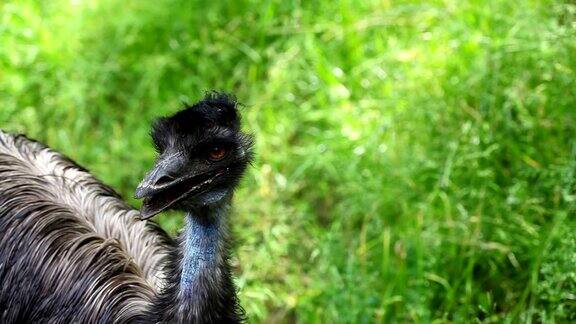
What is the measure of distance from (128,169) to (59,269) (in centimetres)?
250

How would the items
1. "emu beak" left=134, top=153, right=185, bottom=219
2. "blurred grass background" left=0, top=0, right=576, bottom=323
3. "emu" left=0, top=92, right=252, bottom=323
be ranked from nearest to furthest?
"emu beak" left=134, top=153, right=185, bottom=219
"emu" left=0, top=92, right=252, bottom=323
"blurred grass background" left=0, top=0, right=576, bottom=323

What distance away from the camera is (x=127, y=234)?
4.66 metres

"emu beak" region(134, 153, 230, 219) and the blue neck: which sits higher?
"emu beak" region(134, 153, 230, 219)

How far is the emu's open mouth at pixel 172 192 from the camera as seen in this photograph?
12.2ft

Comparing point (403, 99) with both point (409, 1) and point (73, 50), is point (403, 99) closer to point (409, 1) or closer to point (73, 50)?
point (409, 1)

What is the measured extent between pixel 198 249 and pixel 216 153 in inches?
12.1

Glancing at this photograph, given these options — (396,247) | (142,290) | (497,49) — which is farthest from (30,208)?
(497,49)

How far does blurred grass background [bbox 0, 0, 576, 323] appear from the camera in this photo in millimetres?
5391

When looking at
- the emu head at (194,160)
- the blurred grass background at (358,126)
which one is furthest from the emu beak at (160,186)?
the blurred grass background at (358,126)

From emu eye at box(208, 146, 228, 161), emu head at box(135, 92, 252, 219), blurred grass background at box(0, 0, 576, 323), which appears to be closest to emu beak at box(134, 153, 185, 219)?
emu head at box(135, 92, 252, 219)

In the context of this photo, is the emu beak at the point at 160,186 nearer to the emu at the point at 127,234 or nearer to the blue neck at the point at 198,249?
the emu at the point at 127,234

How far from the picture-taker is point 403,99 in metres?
5.99

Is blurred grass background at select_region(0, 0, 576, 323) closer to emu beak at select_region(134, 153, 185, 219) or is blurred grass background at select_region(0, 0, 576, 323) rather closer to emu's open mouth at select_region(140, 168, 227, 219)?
emu's open mouth at select_region(140, 168, 227, 219)

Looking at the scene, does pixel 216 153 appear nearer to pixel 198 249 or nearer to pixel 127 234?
pixel 198 249
